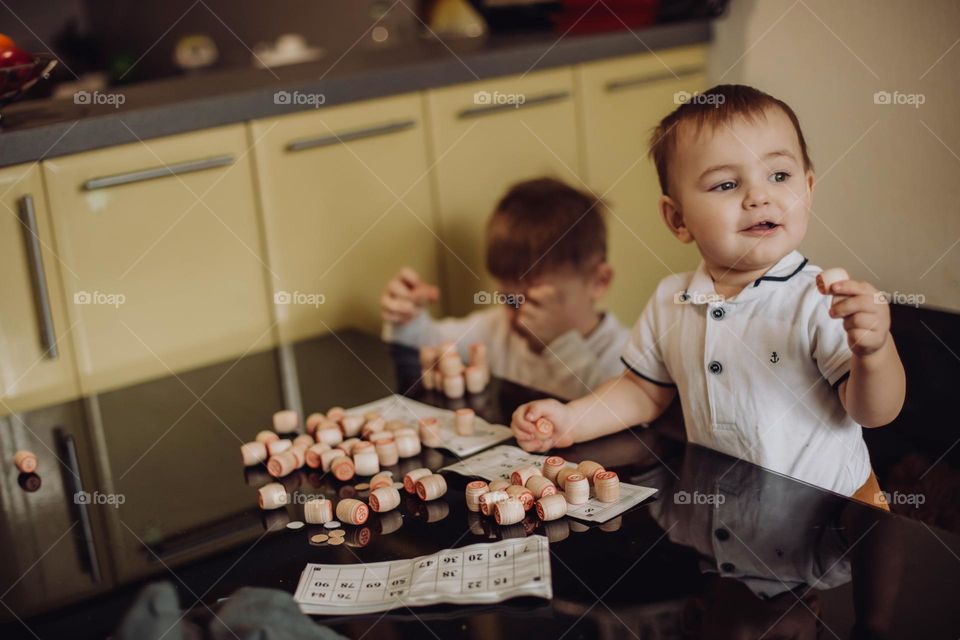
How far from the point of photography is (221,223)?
189 centimetres

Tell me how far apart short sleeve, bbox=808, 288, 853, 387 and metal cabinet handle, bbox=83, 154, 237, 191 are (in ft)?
3.60

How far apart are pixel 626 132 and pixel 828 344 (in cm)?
123

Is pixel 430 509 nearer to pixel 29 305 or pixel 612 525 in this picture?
pixel 612 525

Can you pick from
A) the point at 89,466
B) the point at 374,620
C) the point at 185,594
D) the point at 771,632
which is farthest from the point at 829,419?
the point at 89,466

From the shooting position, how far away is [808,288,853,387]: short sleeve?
116 centimetres

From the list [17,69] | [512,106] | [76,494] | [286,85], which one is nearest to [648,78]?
[512,106]

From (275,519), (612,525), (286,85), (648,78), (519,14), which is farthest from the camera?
(519,14)

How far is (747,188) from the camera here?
1177 mm

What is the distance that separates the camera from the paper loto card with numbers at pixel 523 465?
1133 mm

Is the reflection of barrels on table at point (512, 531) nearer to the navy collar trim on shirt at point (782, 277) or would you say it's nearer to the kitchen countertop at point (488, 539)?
the kitchen countertop at point (488, 539)

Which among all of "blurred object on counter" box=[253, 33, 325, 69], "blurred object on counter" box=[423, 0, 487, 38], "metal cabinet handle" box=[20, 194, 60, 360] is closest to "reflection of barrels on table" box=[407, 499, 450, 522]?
"metal cabinet handle" box=[20, 194, 60, 360]

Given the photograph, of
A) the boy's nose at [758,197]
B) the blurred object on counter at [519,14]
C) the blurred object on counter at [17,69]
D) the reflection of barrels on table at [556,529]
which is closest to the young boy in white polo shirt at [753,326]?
the boy's nose at [758,197]

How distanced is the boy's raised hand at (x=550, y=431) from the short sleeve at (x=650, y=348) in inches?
4.8

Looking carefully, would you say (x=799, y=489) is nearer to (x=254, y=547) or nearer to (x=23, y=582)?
(x=254, y=547)
